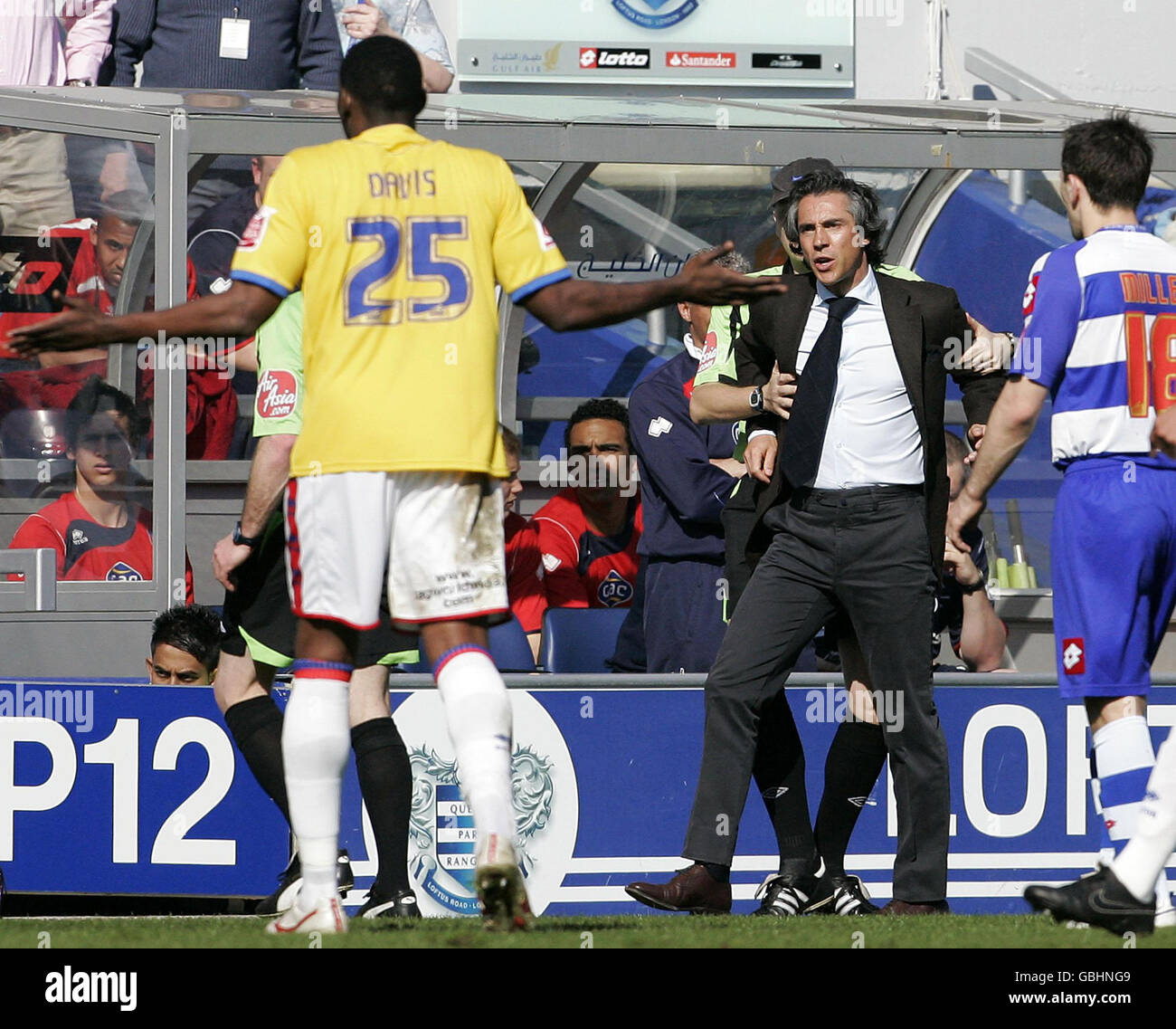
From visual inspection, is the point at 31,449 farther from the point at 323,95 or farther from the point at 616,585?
the point at 616,585

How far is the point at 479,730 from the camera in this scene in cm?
402

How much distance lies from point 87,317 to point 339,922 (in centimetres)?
137

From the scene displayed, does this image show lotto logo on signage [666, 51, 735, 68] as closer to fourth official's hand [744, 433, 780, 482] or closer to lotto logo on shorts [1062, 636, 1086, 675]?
fourth official's hand [744, 433, 780, 482]

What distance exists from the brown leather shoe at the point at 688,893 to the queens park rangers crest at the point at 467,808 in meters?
1.53

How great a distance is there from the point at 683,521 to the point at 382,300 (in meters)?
3.12

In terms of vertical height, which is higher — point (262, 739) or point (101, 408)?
point (101, 408)

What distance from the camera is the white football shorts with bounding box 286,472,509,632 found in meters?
4.04

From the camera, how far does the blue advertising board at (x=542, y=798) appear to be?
21.7ft

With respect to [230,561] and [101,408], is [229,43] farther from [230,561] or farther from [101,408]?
[230,561]

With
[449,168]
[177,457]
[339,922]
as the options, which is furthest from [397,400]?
[177,457]

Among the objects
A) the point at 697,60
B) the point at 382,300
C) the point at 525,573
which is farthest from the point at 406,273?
the point at 697,60

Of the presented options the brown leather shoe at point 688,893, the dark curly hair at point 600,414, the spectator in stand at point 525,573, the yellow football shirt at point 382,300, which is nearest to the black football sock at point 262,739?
the brown leather shoe at point 688,893

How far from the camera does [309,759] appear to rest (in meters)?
4.08
